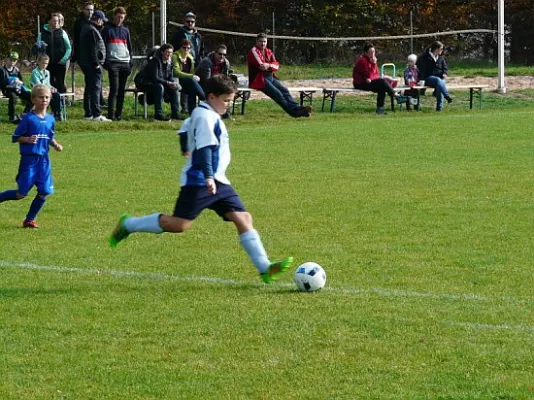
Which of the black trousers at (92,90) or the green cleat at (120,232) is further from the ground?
the black trousers at (92,90)

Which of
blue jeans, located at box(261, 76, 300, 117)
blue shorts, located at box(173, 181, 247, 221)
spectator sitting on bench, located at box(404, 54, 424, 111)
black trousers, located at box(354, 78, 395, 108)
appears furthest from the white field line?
spectator sitting on bench, located at box(404, 54, 424, 111)

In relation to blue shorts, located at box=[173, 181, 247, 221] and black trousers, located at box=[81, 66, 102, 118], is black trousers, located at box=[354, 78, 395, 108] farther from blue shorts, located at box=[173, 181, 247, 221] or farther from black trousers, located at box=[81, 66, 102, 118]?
blue shorts, located at box=[173, 181, 247, 221]

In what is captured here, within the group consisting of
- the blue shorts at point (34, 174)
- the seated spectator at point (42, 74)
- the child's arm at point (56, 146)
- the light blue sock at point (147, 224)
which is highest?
the seated spectator at point (42, 74)

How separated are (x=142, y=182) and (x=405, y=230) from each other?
483 centimetres

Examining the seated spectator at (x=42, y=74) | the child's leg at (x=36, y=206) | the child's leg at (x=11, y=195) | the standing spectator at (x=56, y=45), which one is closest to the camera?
the child's leg at (x=36, y=206)

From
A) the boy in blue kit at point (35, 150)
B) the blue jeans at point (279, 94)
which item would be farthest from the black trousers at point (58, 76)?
the boy in blue kit at point (35, 150)

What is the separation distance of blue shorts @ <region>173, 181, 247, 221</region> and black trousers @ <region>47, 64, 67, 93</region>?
15190 mm

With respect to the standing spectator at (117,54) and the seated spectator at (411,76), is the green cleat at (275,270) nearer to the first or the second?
the standing spectator at (117,54)

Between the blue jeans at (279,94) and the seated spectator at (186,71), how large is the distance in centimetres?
127

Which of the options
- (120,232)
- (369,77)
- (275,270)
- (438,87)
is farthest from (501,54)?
(275,270)

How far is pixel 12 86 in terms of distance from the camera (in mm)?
22734

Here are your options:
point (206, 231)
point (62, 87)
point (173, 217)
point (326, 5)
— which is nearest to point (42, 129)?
point (206, 231)

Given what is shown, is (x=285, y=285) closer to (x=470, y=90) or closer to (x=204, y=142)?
(x=204, y=142)

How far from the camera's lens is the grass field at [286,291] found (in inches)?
251
